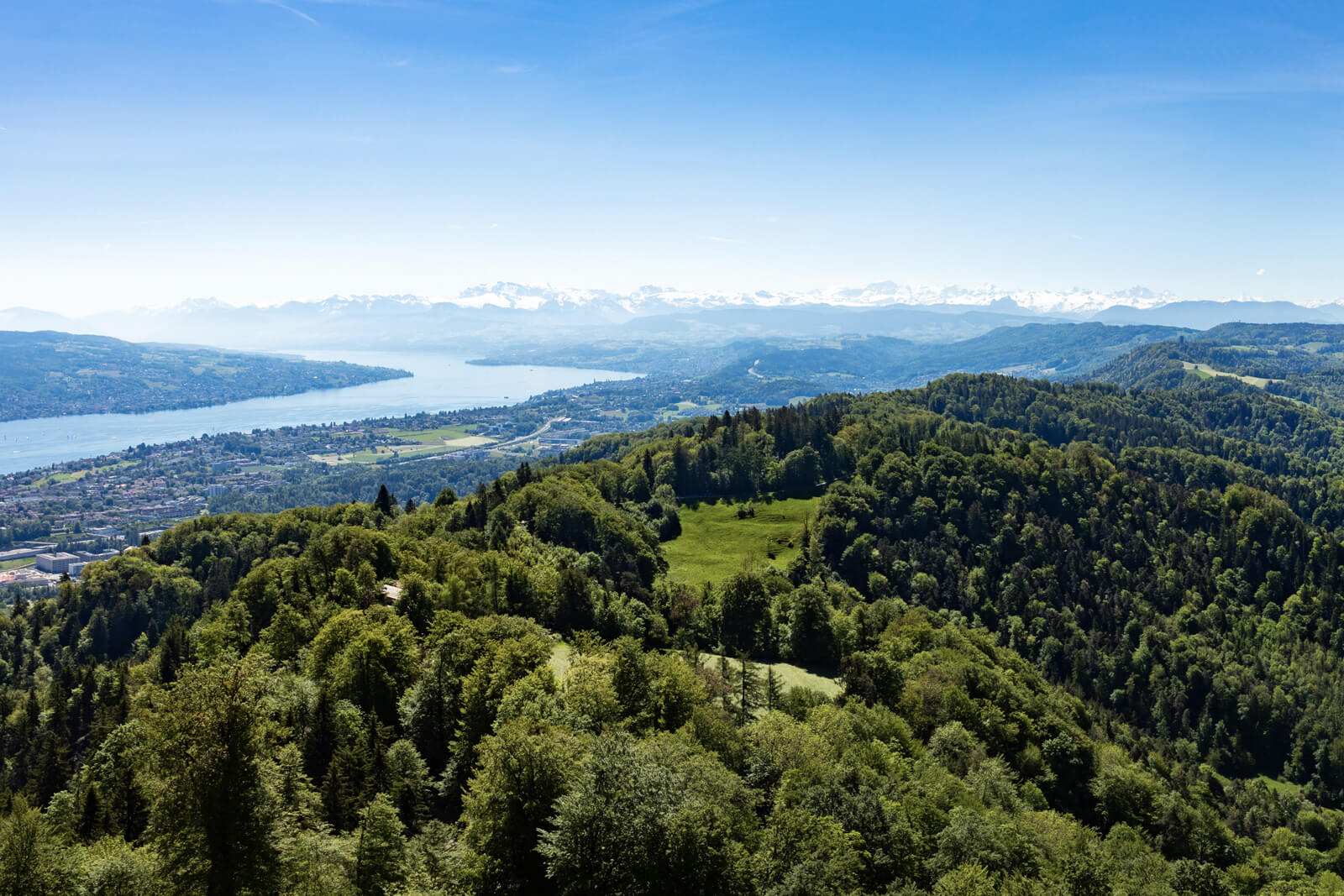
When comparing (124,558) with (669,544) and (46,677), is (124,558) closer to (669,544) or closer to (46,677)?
(46,677)

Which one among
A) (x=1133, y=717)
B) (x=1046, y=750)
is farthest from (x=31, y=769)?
(x=1133, y=717)

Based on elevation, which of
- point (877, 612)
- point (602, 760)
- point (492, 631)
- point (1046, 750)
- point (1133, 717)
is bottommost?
point (1133, 717)

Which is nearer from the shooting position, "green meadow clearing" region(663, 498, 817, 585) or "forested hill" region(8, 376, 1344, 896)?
"forested hill" region(8, 376, 1344, 896)

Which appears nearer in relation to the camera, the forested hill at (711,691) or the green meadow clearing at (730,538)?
the forested hill at (711,691)

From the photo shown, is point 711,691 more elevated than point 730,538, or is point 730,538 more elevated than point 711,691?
point 711,691
